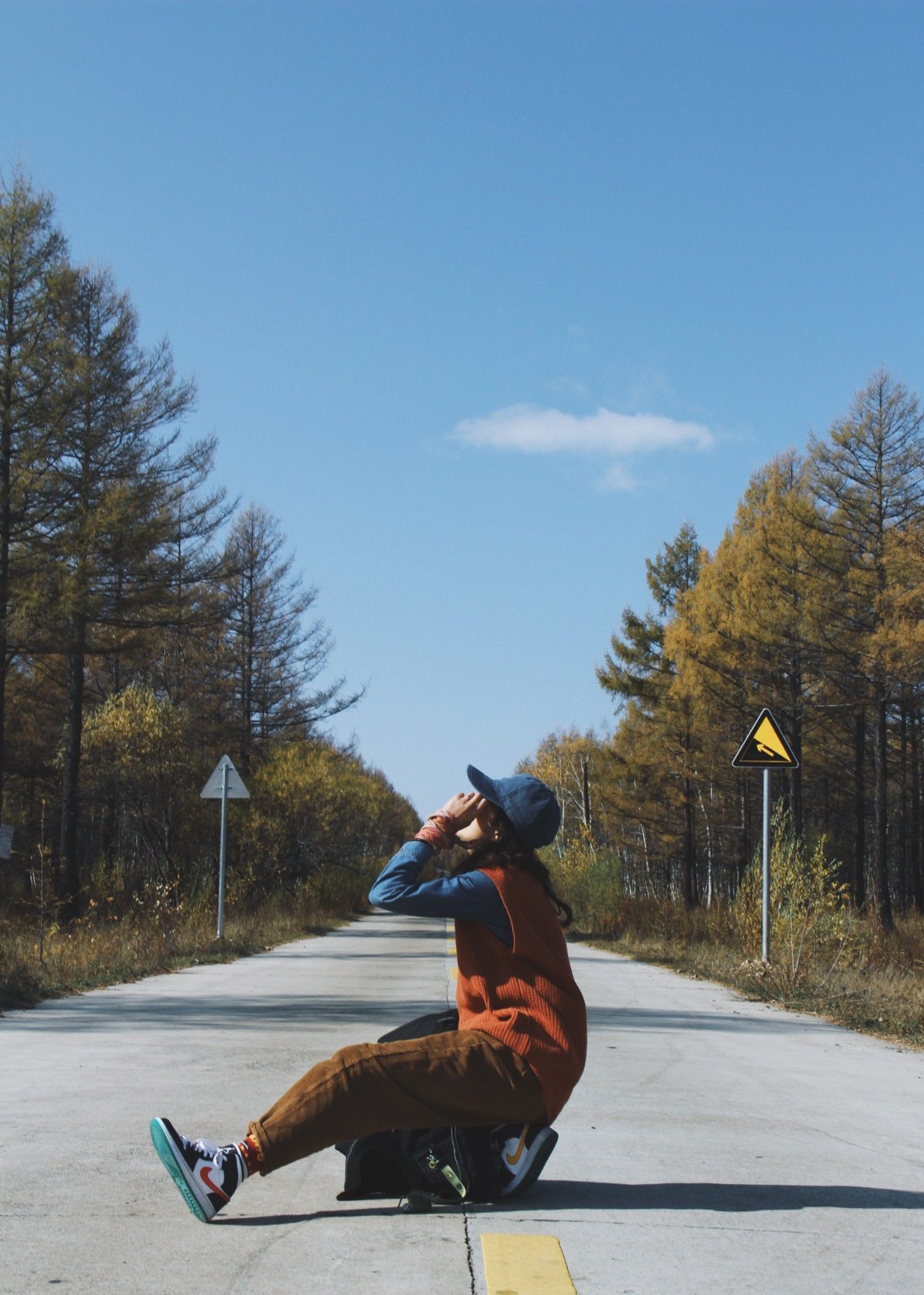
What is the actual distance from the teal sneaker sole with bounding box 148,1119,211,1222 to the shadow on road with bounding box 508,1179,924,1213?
41.4 inches

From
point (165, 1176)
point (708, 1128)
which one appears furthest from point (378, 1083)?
point (708, 1128)

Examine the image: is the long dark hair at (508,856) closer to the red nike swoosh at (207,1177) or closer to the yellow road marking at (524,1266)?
the yellow road marking at (524,1266)

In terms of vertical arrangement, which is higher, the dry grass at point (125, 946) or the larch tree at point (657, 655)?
the larch tree at point (657, 655)

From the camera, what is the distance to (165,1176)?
4.81 metres

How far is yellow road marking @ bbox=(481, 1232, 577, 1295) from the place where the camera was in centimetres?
347

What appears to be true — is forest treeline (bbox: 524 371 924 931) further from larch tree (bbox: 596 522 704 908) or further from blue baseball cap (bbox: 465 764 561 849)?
blue baseball cap (bbox: 465 764 561 849)

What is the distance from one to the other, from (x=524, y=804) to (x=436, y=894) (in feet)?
1.48

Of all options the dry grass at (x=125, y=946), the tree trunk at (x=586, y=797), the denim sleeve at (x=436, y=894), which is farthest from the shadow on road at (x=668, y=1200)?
the tree trunk at (x=586, y=797)

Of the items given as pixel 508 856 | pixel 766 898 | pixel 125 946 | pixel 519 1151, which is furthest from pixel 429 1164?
pixel 125 946

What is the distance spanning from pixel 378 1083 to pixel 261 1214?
61 cm

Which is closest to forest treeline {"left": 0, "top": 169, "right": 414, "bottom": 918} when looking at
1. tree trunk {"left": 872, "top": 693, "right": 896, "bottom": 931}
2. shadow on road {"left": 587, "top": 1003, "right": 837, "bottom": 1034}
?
shadow on road {"left": 587, "top": 1003, "right": 837, "bottom": 1034}

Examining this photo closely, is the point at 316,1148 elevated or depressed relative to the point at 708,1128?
elevated

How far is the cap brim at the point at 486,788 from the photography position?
442cm

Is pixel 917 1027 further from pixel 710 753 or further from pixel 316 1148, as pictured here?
pixel 710 753
